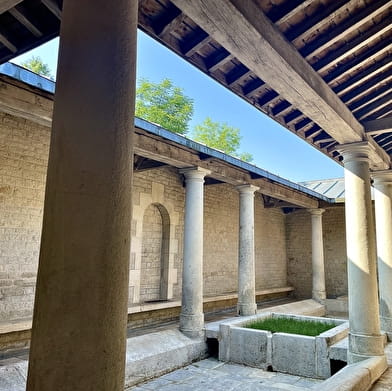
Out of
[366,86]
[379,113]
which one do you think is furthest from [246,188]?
[366,86]

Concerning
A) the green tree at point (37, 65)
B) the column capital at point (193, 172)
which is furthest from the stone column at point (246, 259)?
the green tree at point (37, 65)

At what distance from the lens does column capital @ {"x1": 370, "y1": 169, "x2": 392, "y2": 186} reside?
5662 mm

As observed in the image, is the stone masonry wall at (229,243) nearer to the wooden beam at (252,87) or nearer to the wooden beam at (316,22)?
the wooden beam at (252,87)

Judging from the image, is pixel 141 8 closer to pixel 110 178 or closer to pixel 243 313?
pixel 110 178

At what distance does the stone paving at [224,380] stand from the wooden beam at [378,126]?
3461mm

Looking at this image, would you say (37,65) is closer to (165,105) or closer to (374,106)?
(165,105)

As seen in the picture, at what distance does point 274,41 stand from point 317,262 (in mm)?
9621

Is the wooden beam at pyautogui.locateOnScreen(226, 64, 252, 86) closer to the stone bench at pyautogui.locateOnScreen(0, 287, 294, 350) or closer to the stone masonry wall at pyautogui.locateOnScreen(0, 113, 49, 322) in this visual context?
the stone masonry wall at pyautogui.locateOnScreen(0, 113, 49, 322)

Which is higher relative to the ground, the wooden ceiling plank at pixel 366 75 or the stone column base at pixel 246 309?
the wooden ceiling plank at pixel 366 75

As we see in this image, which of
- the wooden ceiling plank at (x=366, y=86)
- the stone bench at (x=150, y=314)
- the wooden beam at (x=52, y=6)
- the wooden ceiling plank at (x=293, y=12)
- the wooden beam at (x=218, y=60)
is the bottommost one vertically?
the stone bench at (x=150, y=314)

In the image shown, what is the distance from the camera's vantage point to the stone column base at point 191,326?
6.28 meters

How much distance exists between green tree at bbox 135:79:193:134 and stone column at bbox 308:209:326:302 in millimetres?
8440

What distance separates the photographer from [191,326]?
249 inches

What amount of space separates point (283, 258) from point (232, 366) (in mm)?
7633
